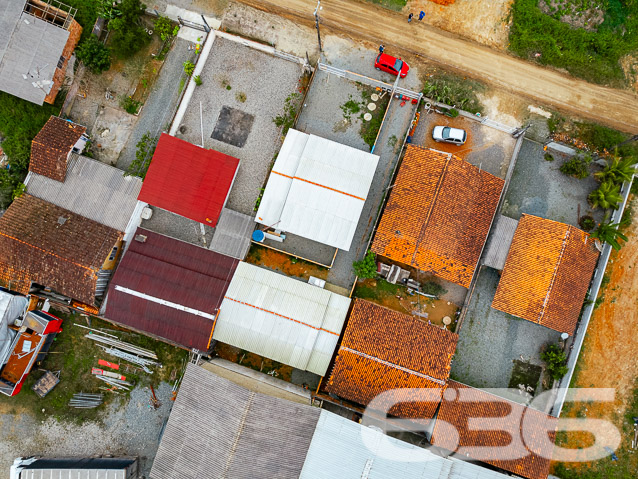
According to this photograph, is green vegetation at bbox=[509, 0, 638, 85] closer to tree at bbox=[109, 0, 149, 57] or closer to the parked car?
the parked car

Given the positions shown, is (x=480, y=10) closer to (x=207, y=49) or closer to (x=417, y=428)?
(x=207, y=49)

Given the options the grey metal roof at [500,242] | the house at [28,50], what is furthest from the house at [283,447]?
the house at [28,50]

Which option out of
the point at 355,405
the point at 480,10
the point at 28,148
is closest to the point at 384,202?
the point at 355,405

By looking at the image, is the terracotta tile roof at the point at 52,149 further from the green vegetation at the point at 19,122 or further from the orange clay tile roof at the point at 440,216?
the orange clay tile roof at the point at 440,216

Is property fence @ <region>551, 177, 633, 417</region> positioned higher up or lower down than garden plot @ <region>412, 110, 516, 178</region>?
lower down

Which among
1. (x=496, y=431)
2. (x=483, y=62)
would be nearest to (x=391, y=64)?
(x=483, y=62)

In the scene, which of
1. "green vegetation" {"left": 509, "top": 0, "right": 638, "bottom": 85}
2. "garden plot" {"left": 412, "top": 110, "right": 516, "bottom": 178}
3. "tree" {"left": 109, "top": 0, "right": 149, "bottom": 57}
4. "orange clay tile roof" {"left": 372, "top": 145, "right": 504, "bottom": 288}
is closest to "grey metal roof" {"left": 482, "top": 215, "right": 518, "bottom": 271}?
"orange clay tile roof" {"left": 372, "top": 145, "right": 504, "bottom": 288}
